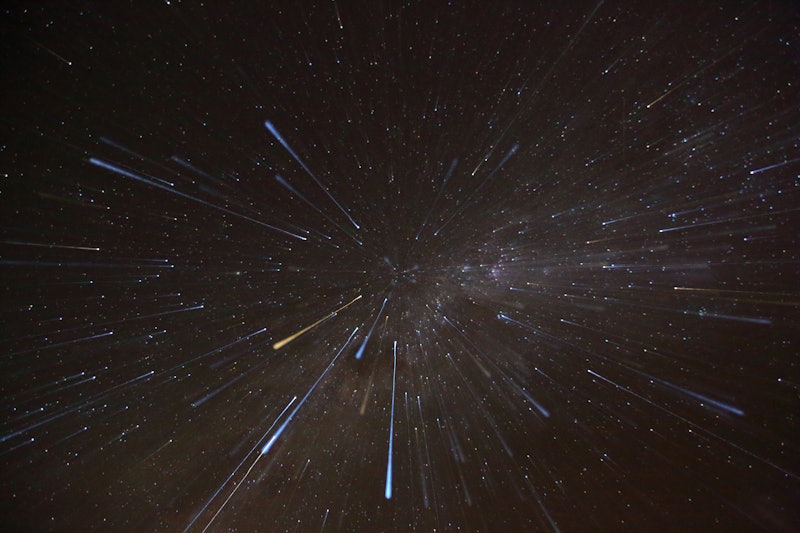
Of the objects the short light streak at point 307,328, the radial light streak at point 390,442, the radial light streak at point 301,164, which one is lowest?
the radial light streak at point 390,442

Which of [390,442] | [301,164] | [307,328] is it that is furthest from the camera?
[390,442]

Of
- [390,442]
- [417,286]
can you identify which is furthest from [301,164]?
[390,442]

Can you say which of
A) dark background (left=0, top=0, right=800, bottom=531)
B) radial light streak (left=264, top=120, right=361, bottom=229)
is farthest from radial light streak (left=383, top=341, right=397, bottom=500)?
radial light streak (left=264, top=120, right=361, bottom=229)

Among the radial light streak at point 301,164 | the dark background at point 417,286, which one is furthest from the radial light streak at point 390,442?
the radial light streak at point 301,164

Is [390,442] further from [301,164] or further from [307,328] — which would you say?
[301,164]

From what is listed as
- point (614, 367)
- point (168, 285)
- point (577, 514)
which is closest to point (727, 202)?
point (614, 367)

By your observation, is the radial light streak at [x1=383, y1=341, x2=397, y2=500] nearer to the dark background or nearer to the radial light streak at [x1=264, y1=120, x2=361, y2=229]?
the dark background

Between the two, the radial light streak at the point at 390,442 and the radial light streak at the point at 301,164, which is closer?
the radial light streak at the point at 301,164

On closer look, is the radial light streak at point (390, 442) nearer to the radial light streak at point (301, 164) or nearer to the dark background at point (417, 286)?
the dark background at point (417, 286)

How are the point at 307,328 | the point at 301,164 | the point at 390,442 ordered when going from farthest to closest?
1. the point at 390,442
2. the point at 307,328
3. the point at 301,164
